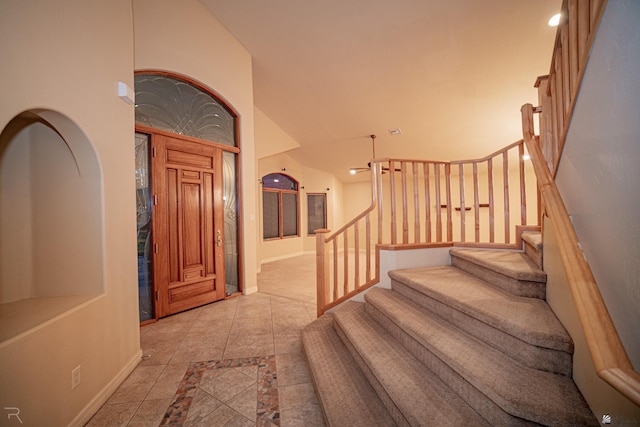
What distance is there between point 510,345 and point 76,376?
255cm

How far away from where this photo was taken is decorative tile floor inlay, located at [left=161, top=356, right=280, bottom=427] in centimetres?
154

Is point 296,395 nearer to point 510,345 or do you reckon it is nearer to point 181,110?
point 510,345

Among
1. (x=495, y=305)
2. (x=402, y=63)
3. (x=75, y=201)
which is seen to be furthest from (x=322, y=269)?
(x=402, y=63)

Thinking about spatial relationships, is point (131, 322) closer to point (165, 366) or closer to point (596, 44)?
point (165, 366)

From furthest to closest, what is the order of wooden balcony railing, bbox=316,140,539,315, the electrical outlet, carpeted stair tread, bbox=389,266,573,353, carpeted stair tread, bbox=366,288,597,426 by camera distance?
wooden balcony railing, bbox=316,140,539,315 < the electrical outlet < carpeted stair tread, bbox=389,266,573,353 < carpeted stair tread, bbox=366,288,597,426

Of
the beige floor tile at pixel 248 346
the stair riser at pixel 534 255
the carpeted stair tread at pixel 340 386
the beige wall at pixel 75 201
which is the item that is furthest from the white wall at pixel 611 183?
the beige wall at pixel 75 201

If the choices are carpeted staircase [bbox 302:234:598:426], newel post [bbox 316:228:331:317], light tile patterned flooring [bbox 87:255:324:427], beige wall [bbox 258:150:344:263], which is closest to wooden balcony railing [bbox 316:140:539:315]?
newel post [bbox 316:228:331:317]

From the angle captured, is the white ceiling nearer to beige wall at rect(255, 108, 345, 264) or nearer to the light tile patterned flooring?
beige wall at rect(255, 108, 345, 264)

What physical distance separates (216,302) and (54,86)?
113 inches

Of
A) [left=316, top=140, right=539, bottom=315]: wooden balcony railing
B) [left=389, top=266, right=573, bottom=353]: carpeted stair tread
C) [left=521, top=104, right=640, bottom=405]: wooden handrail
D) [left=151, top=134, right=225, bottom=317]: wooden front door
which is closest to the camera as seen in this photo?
[left=521, top=104, right=640, bottom=405]: wooden handrail

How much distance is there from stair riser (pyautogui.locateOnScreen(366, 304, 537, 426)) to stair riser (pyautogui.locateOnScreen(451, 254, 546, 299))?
845 millimetres

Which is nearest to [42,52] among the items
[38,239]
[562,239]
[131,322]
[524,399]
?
[38,239]

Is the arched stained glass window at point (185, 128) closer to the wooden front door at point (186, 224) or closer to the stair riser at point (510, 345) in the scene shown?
the wooden front door at point (186, 224)

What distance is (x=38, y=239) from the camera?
69.7 inches
